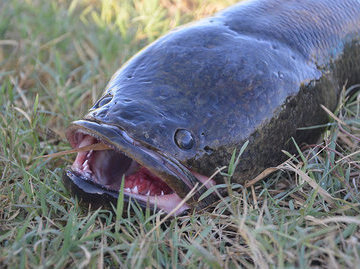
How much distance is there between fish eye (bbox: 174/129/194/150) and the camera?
1.93m

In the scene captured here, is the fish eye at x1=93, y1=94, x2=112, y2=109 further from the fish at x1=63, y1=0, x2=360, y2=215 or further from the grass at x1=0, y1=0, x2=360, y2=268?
the grass at x1=0, y1=0, x2=360, y2=268

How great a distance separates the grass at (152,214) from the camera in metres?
1.74

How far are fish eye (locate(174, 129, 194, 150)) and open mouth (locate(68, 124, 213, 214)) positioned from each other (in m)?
0.15

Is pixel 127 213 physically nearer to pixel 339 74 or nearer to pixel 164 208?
pixel 164 208

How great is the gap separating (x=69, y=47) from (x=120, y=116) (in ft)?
7.86

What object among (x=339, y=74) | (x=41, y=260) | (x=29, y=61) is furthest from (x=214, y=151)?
(x=29, y=61)

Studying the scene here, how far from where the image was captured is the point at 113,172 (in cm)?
216

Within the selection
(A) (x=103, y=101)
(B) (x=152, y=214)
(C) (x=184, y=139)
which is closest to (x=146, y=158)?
(C) (x=184, y=139)

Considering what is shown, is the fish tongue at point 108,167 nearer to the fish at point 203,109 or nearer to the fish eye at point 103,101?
the fish at point 203,109

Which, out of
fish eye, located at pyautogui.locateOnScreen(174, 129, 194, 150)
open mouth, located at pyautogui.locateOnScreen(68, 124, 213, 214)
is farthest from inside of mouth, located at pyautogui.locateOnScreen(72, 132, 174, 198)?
fish eye, located at pyautogui.locateOnScreen(174, 129, 194, 150)

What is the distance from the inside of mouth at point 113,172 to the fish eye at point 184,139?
25 centimetres

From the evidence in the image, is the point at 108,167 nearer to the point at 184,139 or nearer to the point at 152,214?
the point at 152,214

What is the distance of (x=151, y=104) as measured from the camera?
6.55 ft

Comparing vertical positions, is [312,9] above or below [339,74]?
above
